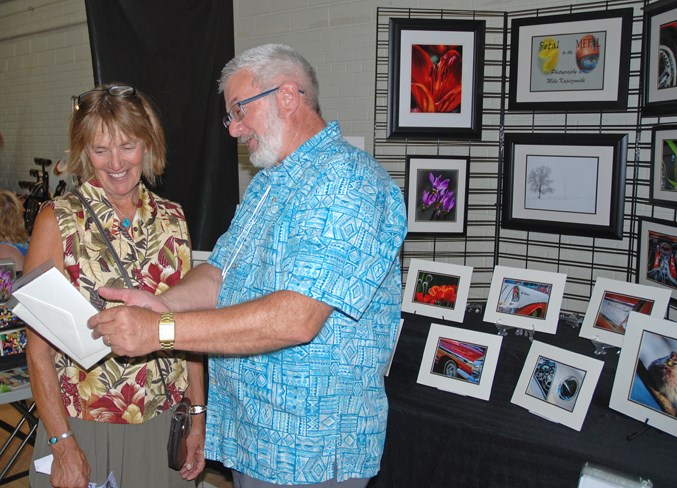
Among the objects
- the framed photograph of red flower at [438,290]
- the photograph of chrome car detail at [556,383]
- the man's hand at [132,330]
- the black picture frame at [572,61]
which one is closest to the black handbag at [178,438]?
the man's hand at [132,330]

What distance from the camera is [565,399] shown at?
2.35m

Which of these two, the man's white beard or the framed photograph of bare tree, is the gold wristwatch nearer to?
the man's white beard

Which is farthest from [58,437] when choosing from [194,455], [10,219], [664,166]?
[664,166]

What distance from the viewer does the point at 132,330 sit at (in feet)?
4.31

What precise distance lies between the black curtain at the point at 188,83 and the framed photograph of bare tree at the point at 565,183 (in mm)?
1571

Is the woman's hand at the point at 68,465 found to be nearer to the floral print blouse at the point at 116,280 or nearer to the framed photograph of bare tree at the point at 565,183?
the floral print blouse at the point at 116,280

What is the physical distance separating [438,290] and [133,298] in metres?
1.75

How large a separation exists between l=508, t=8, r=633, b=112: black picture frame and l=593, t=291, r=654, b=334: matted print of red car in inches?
38.2

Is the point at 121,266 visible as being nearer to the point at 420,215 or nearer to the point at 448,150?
the point at 420,215

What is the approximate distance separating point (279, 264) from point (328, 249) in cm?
19

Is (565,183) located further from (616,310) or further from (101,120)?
(101,120)

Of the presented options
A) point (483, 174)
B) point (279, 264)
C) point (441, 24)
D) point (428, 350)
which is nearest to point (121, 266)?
point (279, 264)

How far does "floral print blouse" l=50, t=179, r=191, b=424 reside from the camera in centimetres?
178

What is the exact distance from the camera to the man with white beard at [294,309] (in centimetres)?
129
